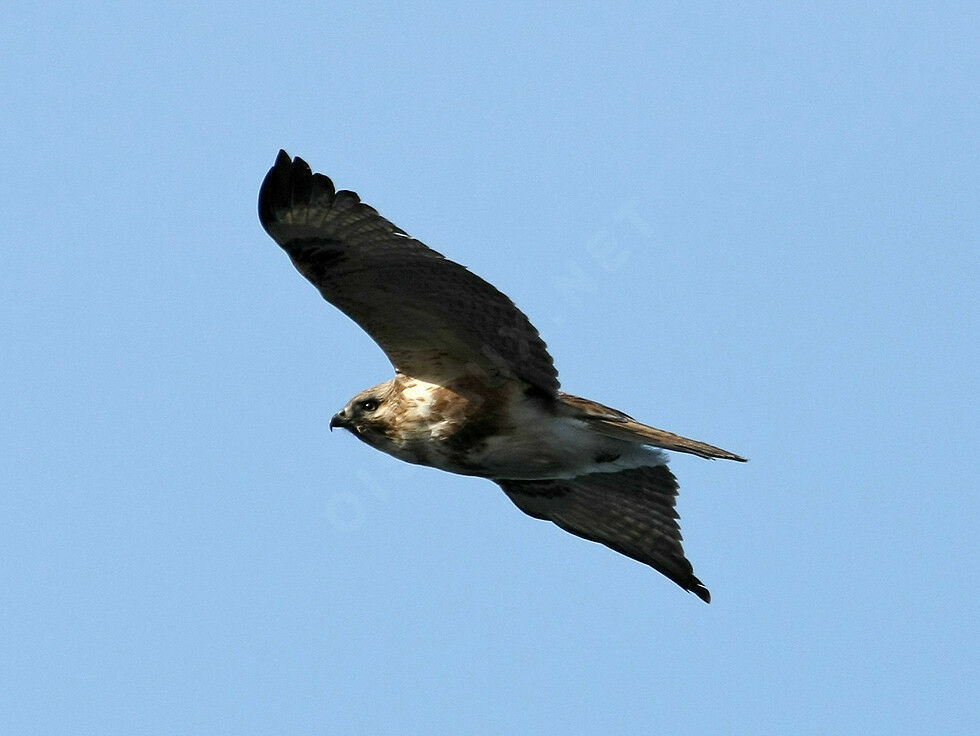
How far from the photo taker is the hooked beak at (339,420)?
9.30 m

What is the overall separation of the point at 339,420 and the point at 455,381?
2.60 ft

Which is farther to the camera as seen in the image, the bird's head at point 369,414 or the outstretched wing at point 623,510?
the outstretched wing at point 623,510

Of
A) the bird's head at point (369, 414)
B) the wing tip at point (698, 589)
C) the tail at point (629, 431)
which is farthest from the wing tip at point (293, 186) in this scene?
the wing tip at point (698, 589)

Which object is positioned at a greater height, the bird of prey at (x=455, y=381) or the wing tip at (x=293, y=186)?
the wing tip at (x=293, y=186)

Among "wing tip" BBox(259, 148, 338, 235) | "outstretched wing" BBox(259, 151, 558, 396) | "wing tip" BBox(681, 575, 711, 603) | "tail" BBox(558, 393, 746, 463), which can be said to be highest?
"wing tip" BBox(259, 148, 338, 235)

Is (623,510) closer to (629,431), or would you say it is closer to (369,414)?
(629,431)

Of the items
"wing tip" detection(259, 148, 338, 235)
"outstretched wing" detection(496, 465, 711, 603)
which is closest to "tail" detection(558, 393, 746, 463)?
"outstretched wing" detection(496, 465, 711, 603)

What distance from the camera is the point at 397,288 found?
853cm

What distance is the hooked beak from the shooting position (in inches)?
366

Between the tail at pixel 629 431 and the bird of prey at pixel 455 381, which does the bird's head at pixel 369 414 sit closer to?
the bird of prey at pixel 455 381

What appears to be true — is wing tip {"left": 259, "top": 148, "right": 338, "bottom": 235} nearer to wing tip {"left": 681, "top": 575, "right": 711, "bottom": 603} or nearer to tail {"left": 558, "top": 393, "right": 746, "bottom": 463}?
tail {"left": 558, "top": 393, "right": 746, "bottom": 463}

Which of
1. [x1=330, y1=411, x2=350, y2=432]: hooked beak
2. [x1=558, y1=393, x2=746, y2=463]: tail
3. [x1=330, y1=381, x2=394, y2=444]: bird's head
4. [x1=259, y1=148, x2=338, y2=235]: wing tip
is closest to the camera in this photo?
[x1=259, y1=148, x2=338, y2=235]: wing tip

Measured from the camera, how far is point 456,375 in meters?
9.07

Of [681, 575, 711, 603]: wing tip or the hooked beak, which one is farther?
[681, 575, 711, 603]: wing tip
